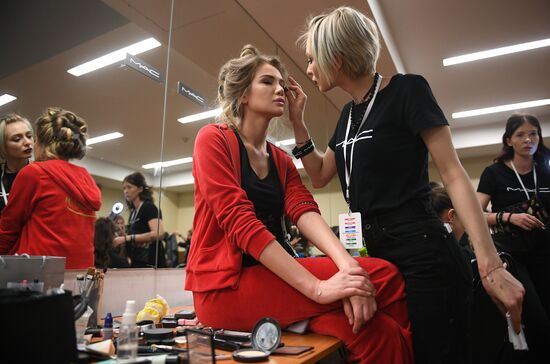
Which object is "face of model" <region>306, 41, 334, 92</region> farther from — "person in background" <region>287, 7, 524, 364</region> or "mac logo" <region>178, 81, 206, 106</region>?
"mac logo" <region>178, 81, 206, 106</region>

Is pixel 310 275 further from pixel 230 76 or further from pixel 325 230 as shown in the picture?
pixel 230 76

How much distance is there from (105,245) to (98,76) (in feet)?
2.87

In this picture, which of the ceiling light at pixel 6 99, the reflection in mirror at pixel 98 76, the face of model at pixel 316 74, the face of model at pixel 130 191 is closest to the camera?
the face of model at pixel 316 74

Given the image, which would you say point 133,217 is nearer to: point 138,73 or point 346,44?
point 138,73

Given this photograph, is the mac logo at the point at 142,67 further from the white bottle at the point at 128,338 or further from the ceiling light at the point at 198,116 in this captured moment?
the white bottle at the point at 128,338

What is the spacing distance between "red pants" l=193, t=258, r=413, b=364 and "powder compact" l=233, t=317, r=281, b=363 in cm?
13

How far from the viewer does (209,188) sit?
120 centimetres

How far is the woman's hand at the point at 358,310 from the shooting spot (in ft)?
3.31

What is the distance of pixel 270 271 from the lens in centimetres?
115

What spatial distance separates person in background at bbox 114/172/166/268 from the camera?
6.94 ft

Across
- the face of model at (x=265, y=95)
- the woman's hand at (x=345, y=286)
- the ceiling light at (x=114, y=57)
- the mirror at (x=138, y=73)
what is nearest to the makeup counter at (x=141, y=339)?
the woman's hand at (x=345, y=286)

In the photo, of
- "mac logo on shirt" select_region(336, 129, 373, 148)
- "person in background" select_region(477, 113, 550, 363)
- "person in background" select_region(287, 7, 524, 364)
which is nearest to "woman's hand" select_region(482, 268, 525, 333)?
"person in background" select_region(287, 7, 524, 364)

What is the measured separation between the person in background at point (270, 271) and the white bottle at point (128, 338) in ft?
1.10

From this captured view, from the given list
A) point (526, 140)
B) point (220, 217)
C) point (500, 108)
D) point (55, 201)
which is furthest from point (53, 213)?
point (500, 108)
